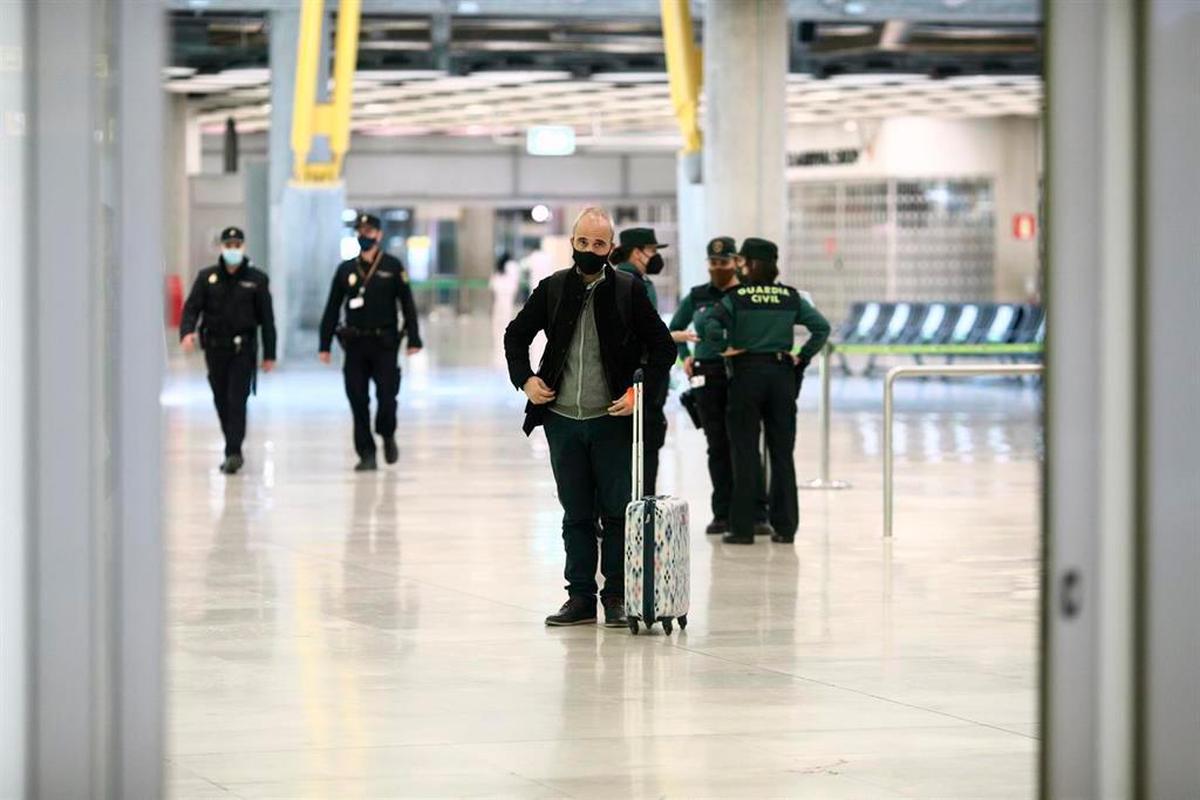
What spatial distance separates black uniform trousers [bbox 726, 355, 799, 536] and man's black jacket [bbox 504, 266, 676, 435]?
8.93 ft

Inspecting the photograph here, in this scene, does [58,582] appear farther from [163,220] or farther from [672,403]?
[672,403]

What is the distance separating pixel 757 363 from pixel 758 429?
36cm

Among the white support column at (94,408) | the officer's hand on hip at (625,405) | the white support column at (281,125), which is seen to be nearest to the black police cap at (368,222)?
the officer's hand on hip at (625,405)

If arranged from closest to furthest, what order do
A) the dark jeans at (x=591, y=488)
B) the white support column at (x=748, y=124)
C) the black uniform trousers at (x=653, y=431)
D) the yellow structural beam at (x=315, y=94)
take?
the dark jeans at (x=591, y=488)
the black uniform trousers at (x=653, y=431)
the white support column at (x=748, y=124)
the yellow structural beam at (x=315, y=94)

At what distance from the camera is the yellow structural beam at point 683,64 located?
2425 centimetres

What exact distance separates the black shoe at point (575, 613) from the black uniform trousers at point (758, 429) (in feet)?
8.84

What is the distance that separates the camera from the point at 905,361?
34.4 m

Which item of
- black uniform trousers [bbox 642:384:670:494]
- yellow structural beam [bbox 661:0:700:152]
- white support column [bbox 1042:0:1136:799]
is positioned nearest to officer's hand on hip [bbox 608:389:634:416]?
black uniform trousers [bbox 642:384:670:494]

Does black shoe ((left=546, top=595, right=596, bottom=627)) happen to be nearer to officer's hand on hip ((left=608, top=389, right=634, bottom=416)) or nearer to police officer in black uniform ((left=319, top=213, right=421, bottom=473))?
officer's hand on hip ((left=608, top=389, right=634, bottom=416))

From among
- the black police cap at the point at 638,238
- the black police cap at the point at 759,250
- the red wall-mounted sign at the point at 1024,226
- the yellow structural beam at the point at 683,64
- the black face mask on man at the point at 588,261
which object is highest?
the yellow structural beam at the point at 683,64

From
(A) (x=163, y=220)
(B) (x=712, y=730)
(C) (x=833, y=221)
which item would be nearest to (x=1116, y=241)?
(A) (x=163, y=220)

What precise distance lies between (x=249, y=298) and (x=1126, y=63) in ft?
38.4

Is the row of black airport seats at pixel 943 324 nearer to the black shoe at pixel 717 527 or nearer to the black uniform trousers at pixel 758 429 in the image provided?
the black shoe at pixel 717 527

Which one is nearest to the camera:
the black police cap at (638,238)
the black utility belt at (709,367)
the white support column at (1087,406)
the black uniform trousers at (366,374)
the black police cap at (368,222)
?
the white support column at (1087,406)
